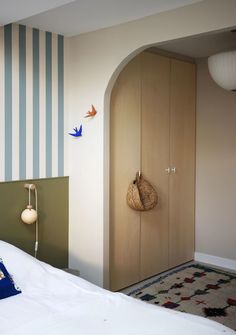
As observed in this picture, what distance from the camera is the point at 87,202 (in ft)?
11.5

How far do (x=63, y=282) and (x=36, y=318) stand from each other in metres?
0.47

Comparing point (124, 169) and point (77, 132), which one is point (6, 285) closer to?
point (77, 132)

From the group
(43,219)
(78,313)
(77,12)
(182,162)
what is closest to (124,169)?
(43,219)

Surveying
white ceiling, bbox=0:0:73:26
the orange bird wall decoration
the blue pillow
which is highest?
white ceiling, bbox=0:0:73:26

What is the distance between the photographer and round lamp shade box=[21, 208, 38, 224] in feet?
10.4

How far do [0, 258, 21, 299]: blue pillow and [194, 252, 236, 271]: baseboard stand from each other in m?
2.71

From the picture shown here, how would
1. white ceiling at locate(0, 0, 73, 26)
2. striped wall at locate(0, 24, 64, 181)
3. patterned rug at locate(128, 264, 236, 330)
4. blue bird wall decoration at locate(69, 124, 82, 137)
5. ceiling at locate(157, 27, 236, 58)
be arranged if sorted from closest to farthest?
1. white ceiling at locate(0, 0, 73, 26)
2. striped wall at locate(0, 24, 64, 181)
3. patterned rug at locate(128, 264, 236, 330)
4. blue bird wall decoration at locate(69, 124, 82, 137)
5. ceiling at locate(157, 27, 236, 58)

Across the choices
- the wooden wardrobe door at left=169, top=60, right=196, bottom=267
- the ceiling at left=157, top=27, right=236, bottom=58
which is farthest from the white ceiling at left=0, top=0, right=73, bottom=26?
the wooden wardrobe door at left=169, top=60, right=196, bottom=267

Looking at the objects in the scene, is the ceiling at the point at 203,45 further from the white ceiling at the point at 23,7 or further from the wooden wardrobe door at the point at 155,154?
the white ceiling at the point at 23,7

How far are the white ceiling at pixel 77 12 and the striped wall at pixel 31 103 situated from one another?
0.16 meters

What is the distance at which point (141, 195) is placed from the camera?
3.71m

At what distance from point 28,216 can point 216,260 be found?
236 cm

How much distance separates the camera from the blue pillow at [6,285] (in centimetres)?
235

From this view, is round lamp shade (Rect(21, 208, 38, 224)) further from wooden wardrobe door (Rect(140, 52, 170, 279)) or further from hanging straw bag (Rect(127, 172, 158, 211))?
wooden wardrobe door (Rect(140, 52, 170, 279))
